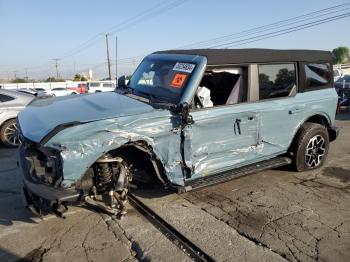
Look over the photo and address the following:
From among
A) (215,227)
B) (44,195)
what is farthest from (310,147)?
(44,195)

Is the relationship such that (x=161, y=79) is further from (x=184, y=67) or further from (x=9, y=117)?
(x=9, y=117)

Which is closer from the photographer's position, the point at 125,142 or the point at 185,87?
the point at 125,142

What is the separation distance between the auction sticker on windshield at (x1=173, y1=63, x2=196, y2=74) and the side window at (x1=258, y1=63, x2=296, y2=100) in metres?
1.09

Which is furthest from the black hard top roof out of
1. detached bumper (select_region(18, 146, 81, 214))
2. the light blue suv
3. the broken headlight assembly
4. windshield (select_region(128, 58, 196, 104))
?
detached bumper (select_region(18, 146, 81, 214))

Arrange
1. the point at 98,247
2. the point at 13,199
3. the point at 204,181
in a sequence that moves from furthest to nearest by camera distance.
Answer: the point at 13,199, the point at 204,181, the point at 98,247

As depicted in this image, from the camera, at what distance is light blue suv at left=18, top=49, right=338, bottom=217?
3.61 meters

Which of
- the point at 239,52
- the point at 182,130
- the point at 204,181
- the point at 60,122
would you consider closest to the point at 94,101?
the point at 60,122

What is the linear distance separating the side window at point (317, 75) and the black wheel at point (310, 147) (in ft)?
2.09

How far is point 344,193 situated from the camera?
16.3 feet

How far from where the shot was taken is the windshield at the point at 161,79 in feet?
14.4

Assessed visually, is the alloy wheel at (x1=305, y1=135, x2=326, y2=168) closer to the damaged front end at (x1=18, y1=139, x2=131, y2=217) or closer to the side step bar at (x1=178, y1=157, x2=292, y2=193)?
the side step bar at (x1=178, y1=157, x2=292, y2=193)

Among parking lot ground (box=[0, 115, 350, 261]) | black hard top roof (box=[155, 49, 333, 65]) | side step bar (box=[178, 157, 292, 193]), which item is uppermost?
black hard top roof (box=[155, 49, 333, 65])

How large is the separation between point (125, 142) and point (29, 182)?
1.05 meters

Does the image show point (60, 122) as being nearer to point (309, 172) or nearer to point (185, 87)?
point (185, 87)
